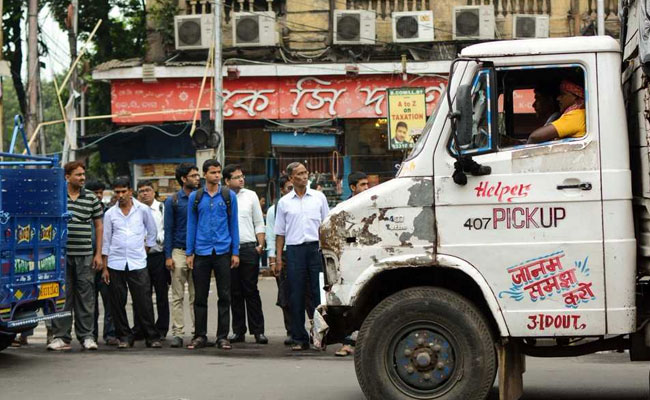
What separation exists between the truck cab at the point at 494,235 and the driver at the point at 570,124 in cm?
5

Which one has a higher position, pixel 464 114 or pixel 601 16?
pixel 601 16

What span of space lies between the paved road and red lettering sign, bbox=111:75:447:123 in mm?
12956

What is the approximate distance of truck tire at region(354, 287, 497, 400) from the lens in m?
7.53

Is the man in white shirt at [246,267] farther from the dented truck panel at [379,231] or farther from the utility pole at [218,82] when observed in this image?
the utility pole at [218,82]

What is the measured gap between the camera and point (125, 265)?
12.5 meters

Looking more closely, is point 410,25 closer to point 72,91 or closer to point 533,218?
point 72,91

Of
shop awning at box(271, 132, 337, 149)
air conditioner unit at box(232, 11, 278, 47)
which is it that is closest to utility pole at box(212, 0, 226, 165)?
air conditioner unit at box(232, 11, 278, 47)

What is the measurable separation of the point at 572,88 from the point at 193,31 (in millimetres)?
17721

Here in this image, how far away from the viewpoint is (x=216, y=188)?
12039 millimetres

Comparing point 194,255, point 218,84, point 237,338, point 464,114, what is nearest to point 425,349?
point 464,114

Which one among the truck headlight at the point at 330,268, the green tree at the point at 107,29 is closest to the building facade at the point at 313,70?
the green tree at the point at 107,29

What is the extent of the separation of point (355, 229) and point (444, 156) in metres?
0.79

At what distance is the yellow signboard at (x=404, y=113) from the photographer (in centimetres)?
2203

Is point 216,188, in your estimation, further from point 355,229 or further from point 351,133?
point 351,133
